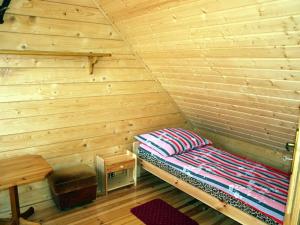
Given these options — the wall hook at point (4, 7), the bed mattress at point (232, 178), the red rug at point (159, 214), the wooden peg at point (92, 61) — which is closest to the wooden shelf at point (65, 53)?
the wooden peg at point (92, 61)

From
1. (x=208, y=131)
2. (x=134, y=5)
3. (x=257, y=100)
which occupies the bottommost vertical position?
(x=208, y=131)

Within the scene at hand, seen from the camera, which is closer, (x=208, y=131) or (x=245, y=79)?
(x=245, y=79)

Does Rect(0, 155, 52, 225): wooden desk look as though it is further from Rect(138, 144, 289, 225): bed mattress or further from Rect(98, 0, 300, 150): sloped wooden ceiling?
Rect(98, 0, 300, 150): sloped wooden ceiling

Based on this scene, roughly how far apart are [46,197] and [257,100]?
7.17 feet

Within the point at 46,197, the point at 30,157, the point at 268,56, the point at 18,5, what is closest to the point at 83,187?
the point at 46,197

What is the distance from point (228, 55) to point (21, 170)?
1777mm

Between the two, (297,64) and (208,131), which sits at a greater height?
(297,64)

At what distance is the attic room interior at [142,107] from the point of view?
1.86 m

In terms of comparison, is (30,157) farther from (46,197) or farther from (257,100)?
(257,100)

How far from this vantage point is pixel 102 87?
277 cm

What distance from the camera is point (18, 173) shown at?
1.95m

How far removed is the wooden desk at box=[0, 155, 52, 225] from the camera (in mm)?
1854

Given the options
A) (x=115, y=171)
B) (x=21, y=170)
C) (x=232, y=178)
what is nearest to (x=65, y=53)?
(x=21, y=170)

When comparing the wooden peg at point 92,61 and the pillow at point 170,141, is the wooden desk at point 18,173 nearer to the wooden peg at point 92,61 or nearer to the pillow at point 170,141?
the wooden peg at point 92,61
